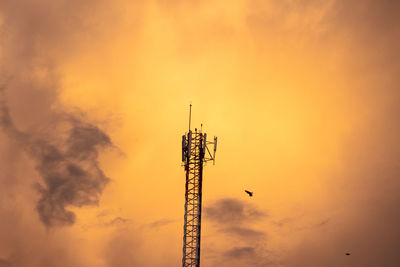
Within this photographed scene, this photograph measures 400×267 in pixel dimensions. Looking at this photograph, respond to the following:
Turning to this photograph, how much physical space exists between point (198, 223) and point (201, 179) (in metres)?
12.2

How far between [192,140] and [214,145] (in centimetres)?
663

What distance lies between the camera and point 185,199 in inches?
7441

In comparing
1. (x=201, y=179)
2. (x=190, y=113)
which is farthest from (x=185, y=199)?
(x=190, y=113)

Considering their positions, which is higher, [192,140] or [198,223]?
[192,140]

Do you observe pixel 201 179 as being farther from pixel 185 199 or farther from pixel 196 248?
pixel 196 248

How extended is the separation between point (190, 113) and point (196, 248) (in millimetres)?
38366

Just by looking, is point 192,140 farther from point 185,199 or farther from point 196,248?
point 196,248

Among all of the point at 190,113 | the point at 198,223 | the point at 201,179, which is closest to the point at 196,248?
the point at 198,223

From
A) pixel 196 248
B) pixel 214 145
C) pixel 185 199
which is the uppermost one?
pixel 214 145

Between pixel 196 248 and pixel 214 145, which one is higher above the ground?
pixel 214 145

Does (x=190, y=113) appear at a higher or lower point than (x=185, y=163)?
higher

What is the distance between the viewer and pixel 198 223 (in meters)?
187

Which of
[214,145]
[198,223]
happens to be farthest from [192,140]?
[198,223]

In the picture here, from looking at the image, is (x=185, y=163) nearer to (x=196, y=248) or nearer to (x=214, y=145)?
(x=214, y=145)
